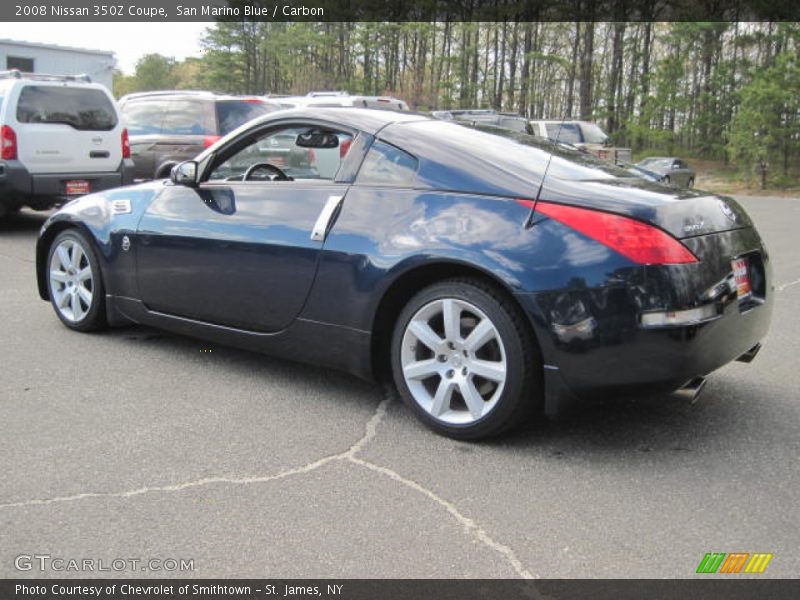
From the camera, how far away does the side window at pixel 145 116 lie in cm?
1208

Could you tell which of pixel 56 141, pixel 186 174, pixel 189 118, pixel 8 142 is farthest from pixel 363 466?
pixel 189 118

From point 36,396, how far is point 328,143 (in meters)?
2.01

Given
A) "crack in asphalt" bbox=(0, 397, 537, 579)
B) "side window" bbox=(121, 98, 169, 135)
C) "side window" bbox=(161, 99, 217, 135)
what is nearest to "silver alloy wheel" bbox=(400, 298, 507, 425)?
"crack in asphalt" bbox=(0, 397, 537, 579)

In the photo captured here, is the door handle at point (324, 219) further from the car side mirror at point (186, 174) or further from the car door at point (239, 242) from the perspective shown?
the car side mirror at point (186, 174)

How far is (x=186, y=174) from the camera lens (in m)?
4.57

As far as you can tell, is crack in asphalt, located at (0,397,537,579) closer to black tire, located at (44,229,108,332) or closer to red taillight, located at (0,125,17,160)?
black tire, located at (44,229,108,332)

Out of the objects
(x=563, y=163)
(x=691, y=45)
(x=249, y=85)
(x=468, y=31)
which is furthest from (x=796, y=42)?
(x=249, y=85)

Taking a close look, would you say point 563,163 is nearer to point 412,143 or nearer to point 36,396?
point 412,143

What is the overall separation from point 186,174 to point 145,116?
27.8 ft

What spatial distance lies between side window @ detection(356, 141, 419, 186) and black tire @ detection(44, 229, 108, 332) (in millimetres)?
2167

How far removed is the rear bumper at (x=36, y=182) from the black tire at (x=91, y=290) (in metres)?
4.82

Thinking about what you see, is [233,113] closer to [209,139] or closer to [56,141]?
[209,139]

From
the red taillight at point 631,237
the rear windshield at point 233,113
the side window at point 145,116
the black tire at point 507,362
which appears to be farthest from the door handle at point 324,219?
the side window at point 145,116
